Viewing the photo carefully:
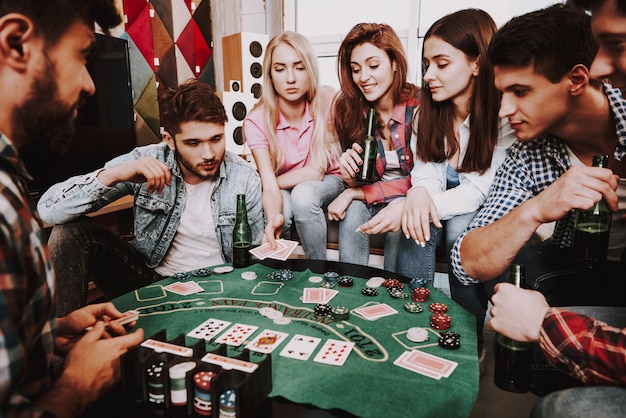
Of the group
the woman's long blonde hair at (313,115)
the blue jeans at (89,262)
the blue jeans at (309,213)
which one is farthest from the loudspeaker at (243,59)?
the blue jeans at (89,262)

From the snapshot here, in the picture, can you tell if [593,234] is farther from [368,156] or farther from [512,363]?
[368,156]

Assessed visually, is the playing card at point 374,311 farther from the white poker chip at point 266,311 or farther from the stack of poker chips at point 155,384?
the stack of poker chips at point 155,384

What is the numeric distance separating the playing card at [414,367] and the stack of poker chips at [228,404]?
1.38 ft

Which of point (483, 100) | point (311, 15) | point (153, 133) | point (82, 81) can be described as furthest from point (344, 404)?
point (311, 15)

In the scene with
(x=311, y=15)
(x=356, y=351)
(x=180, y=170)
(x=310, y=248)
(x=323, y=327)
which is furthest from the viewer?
(x=311, y=15)

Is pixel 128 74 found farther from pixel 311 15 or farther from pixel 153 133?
pixel 311 15

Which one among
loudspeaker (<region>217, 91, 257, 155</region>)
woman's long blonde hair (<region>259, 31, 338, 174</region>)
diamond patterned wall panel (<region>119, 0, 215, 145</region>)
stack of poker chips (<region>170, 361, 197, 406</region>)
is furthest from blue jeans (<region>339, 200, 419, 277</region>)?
diamond patterned wall panel (<region>119, 0, 215, 145</region>)

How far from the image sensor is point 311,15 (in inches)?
195

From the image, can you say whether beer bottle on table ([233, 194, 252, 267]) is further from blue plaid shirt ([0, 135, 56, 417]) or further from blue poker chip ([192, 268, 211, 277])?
blue plaid shirt ([0, 135, 56, 417])

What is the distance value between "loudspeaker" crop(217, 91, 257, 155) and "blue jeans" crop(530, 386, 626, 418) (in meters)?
3.41

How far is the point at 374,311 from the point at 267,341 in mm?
362

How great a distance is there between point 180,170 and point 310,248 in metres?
0.84

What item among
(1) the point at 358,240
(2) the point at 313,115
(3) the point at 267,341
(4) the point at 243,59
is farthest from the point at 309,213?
(4) the point at 243,59

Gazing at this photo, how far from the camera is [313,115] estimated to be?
2.79 m
